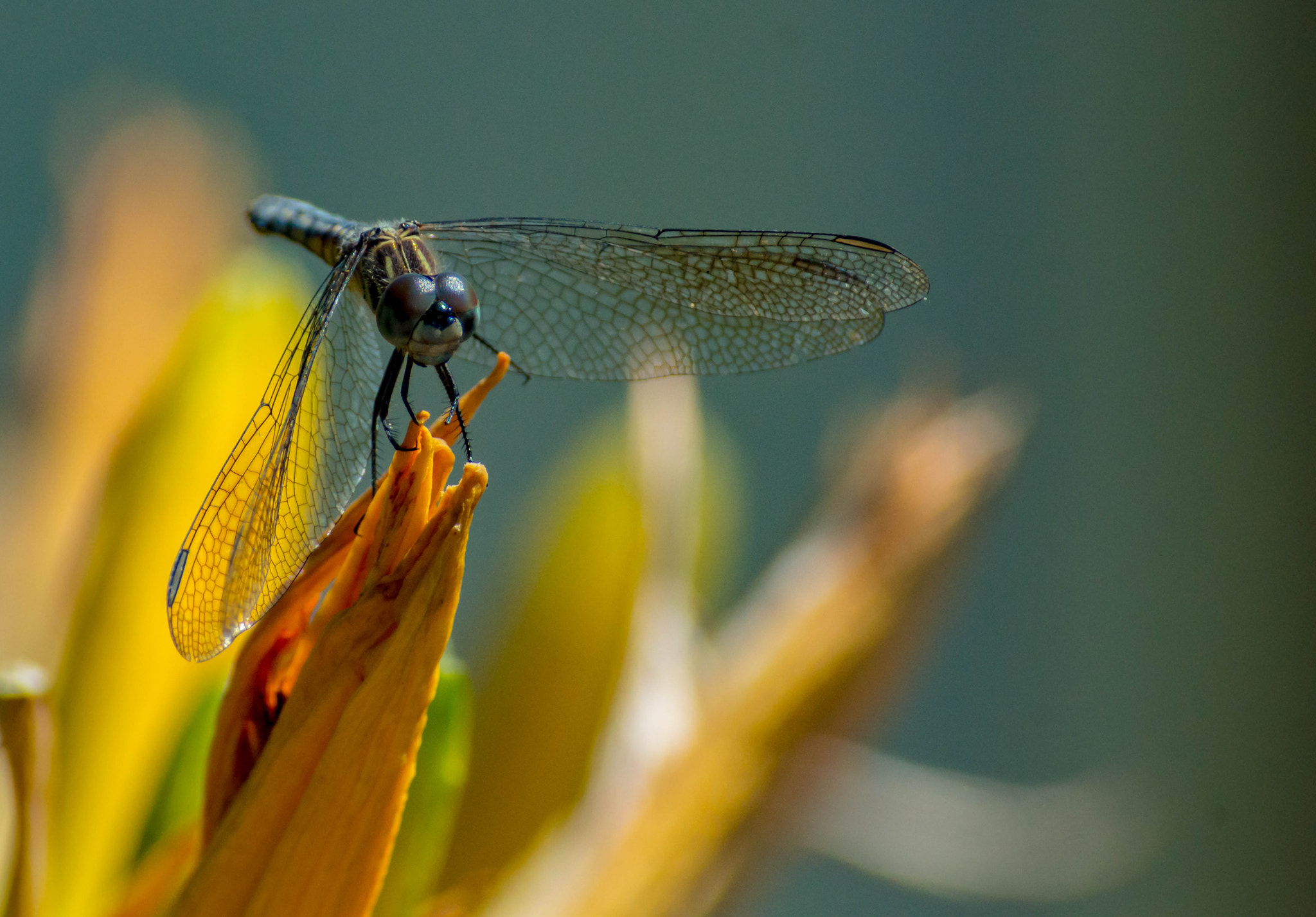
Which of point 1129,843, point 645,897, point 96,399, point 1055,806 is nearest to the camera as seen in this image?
point 645,897

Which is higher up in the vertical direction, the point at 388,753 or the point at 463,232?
the point at 463,232

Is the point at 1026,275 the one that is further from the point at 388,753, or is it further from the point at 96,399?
the point at 388,753

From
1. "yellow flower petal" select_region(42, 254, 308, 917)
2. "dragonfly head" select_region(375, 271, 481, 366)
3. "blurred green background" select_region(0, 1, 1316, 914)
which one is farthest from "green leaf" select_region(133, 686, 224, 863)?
"blurred green background" select_region(0, 1, 1316, 914)

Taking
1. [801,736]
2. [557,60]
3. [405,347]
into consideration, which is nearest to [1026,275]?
[557,60]

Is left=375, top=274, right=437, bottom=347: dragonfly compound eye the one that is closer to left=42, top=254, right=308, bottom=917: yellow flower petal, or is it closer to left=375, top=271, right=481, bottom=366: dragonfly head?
left=375, top=271, right=481, bottom=366: dragonfly head

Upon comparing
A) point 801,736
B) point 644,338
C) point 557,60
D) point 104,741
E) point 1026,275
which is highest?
point 1026,275

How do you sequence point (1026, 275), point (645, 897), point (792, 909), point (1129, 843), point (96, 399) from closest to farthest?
point (645, 897)
point (96, 399)
point (1129, 843)
point (1026, 275)
point (792, 909)

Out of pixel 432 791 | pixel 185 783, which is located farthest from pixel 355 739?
pixel 185 783

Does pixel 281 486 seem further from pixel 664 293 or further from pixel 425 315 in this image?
pixel 664 293
